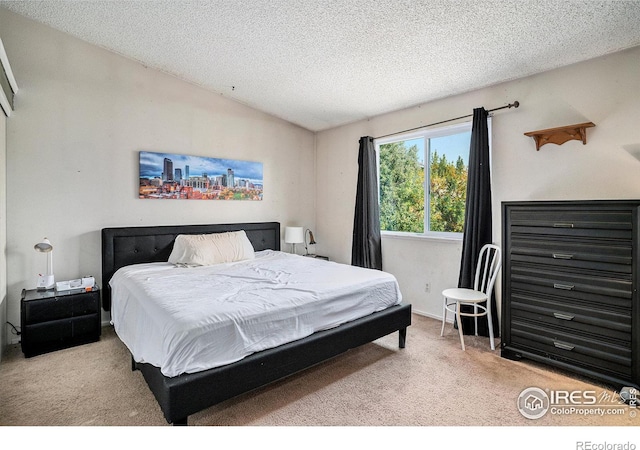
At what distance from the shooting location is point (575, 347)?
232cm

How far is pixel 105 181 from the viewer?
11.3 ft

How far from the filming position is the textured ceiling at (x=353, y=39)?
2.22m

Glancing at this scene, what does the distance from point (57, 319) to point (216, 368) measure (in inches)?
80.2

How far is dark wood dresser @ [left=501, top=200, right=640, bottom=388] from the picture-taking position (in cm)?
212

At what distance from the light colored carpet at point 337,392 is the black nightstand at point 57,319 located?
11 centimetres

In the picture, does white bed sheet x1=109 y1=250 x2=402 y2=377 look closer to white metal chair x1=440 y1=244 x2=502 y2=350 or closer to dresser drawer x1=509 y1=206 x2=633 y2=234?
white metal chair x1=440 y1=244 x2=502 y2=350

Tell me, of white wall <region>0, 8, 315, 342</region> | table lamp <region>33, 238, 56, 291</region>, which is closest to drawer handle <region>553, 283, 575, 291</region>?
white wall <region>0, 8, 315, 342</region>

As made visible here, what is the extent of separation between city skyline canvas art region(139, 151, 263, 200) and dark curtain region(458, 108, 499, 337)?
2746mm

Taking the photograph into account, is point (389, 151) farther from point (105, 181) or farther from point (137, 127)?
point (105, 181)

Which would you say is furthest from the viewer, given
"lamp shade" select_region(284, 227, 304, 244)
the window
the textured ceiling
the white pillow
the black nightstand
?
"lamp shade" select_region(284, 227, 304, 244)

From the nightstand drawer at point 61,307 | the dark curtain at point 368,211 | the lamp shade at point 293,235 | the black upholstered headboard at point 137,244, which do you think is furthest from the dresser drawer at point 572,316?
the nightstand drawer at point 61,307

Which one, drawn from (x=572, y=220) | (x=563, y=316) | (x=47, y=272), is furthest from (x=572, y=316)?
(x=47, y=272)

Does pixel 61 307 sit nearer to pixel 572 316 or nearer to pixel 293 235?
pixel 293 235
